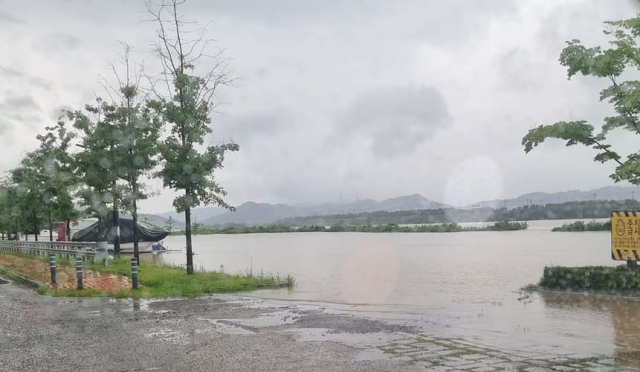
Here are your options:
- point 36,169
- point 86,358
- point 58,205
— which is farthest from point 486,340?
point 36,169

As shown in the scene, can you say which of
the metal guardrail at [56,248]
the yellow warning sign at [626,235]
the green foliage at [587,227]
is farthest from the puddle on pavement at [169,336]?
the green foliage at [587,227]

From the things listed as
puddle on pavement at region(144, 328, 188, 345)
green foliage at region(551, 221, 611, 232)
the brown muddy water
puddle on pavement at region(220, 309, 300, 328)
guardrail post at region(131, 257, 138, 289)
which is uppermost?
guardrail post at region(131, 257, 138, 289)

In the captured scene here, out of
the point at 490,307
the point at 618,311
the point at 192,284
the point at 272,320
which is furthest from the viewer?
the point at 192,284

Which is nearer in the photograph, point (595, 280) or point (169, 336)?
point (169, 336)

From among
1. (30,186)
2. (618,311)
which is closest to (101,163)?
(30,186)

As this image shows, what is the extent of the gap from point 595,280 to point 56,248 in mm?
29033

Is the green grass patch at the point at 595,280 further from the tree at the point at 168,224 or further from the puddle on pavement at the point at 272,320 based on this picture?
the tree at the point at 168,224

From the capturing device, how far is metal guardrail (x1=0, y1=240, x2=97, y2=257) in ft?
102

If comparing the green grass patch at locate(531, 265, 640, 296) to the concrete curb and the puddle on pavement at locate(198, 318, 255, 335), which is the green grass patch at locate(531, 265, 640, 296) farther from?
the concrete curb

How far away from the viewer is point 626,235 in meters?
18.8

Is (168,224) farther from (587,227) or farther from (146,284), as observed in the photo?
(587,227)

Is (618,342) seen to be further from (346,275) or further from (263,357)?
(346,275)

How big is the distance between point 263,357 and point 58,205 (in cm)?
3379

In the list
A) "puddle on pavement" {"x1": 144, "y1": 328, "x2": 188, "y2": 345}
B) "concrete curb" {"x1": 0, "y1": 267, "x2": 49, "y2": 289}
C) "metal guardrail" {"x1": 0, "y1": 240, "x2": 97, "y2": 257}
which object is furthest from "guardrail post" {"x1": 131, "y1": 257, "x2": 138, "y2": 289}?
"puddle on pavement" {"x1": 144, "y1": 328, "x2": 188, "y2": 345}
